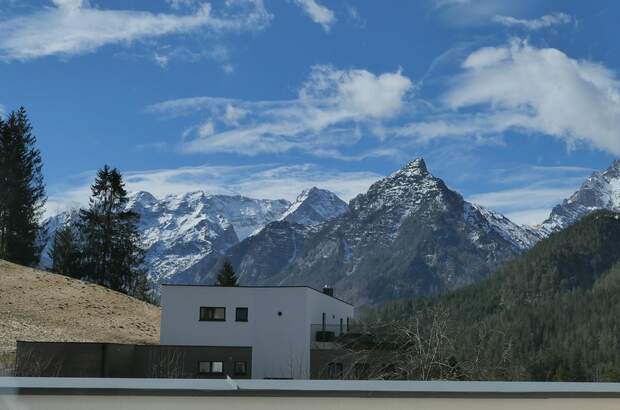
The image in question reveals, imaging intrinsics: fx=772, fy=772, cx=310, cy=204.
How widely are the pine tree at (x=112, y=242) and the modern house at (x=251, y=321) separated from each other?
19.7 m

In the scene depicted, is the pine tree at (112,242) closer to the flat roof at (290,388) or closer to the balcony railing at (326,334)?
the balcony railing at (326,334)

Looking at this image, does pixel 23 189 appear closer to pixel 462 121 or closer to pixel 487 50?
pixel 487 50

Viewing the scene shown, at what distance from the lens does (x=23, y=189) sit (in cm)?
5506

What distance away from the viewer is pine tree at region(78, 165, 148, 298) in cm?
5681

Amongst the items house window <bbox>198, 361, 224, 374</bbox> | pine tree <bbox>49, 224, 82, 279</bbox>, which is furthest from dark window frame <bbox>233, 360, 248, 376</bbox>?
pine tree <bbox>49, 224, 82, 279</bbox>

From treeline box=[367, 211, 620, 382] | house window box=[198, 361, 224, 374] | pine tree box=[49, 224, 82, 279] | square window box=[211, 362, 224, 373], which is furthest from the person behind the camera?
treeline box=[367, 211, 620, 382]

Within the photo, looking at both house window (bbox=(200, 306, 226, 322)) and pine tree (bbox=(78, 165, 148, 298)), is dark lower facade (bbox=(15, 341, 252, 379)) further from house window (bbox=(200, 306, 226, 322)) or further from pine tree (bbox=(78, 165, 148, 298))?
pine tree (bbox=(78, 165, 148, 298))

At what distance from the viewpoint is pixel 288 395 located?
17.0 feet

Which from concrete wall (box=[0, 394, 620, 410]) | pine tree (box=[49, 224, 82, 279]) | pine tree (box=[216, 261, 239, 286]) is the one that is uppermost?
pine tree (box=[49, 224, 82, 279])

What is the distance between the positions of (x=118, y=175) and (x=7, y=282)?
1879 cm

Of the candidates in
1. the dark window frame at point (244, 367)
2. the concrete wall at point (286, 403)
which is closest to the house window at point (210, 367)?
the dark window frame at point (244, 367)

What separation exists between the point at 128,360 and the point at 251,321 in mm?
6350

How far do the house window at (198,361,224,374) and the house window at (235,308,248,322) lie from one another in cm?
276

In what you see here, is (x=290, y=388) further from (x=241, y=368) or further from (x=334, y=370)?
(x=241, y=368)
